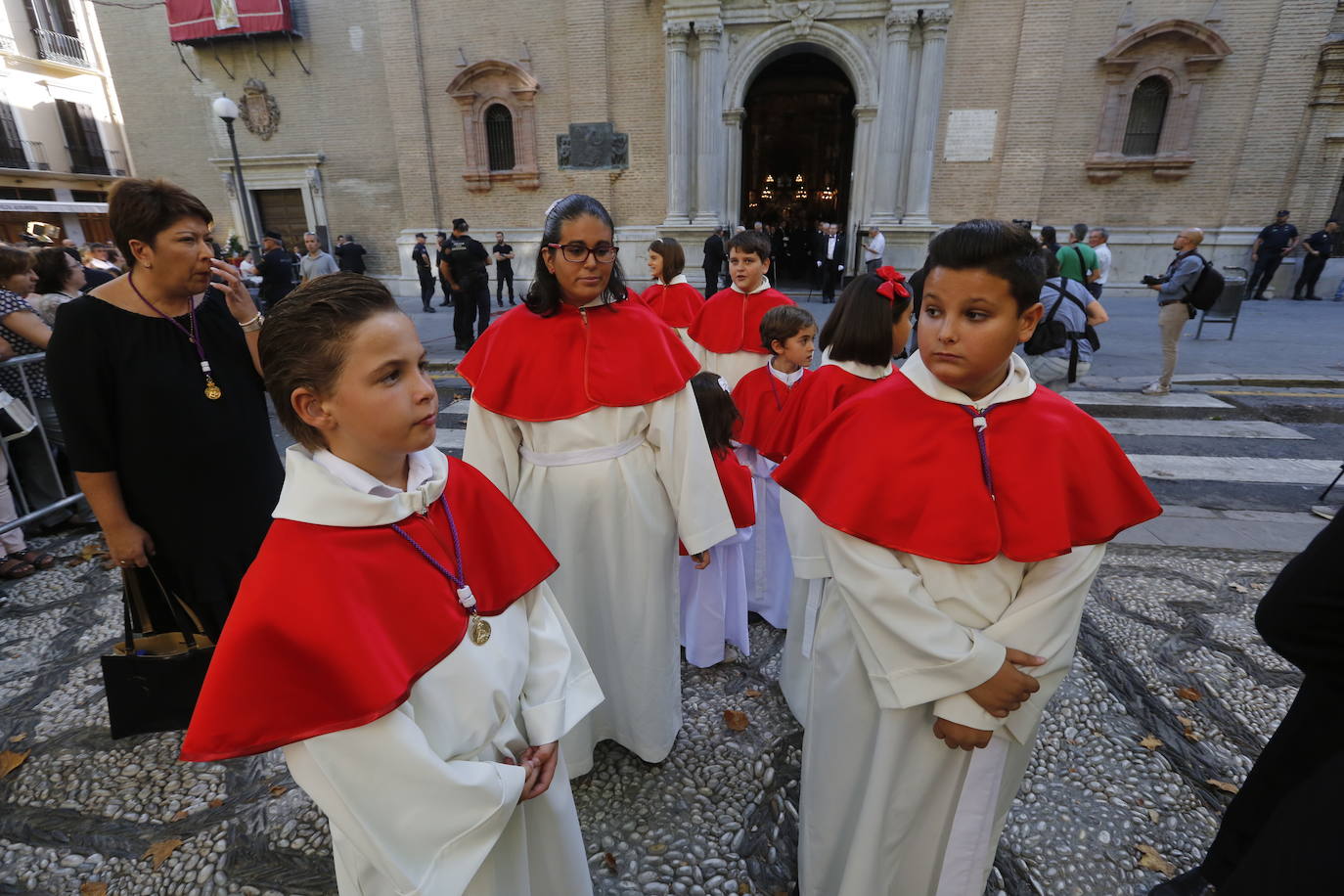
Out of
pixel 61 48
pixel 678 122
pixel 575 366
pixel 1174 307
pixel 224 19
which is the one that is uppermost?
pixel 61 48

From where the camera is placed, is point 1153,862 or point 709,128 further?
point 709,128

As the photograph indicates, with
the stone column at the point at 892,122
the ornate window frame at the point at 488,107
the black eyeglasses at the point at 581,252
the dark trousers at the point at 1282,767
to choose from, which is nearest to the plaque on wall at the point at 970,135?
the stone column at the point at 892,122

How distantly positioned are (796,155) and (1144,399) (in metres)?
16.9

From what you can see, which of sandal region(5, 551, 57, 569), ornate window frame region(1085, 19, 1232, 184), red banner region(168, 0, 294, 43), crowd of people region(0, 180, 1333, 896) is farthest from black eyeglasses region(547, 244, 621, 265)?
red banner region(168, 0, 294, 43)

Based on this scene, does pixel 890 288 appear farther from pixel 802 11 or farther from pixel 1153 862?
pixel 802 11

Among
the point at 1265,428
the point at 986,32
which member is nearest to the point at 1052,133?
the point at 986,32

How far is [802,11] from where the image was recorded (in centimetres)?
1409

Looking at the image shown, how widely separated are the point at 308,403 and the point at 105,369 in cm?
164

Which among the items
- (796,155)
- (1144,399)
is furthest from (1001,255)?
(796,155)

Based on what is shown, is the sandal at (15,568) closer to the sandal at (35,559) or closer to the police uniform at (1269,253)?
the sandal at (35,559)

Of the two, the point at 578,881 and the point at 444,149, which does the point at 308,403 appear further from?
the point at 444,149

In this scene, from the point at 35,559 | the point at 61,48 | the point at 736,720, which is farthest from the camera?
the point at 61,48

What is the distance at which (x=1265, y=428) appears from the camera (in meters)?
6.47

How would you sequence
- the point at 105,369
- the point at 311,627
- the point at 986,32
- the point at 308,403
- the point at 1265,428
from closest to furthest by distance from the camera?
the point at 311,627 < the point at 308,403 < the point at 105,369 < the point at 1265,428 < the point at 986,32
